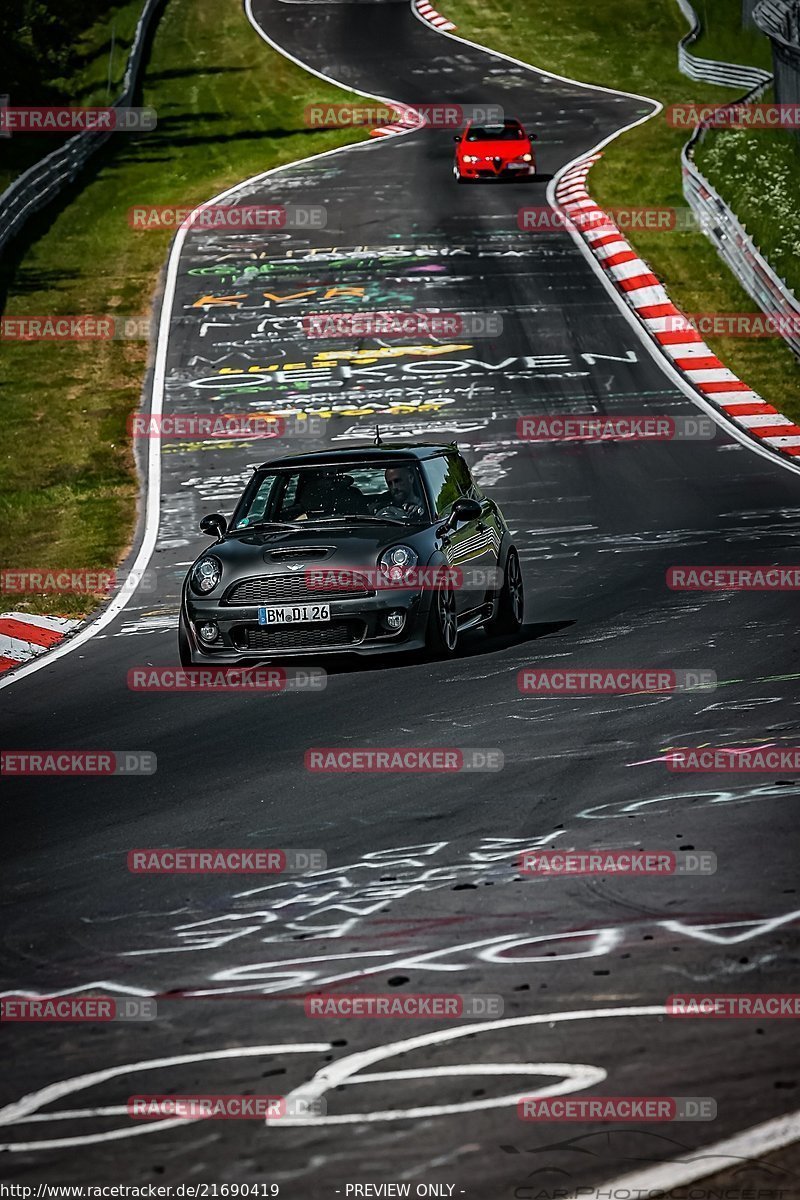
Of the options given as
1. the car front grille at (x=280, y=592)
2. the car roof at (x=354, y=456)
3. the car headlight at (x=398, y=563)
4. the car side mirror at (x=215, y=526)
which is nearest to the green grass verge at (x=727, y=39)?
the car roof at (x=354, y=456)

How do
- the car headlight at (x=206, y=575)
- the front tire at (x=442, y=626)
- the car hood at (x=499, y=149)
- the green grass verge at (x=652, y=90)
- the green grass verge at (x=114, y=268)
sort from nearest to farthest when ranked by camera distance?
the front tire at (x=442, y=626)
the car headlight at (x=206, y=575)
the green grass verge at (x=114, y=268)
the green grass verge at (x=652, y=90)
the car hood at (x=499, y=149)

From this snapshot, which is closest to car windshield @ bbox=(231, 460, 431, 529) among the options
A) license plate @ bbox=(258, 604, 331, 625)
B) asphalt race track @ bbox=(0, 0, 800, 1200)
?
license plate @ bbox=(258, 604, 331, 625)

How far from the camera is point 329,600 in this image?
40.0 feet

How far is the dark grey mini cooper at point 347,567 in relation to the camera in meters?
12.2

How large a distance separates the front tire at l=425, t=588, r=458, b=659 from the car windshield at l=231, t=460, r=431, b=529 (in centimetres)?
70

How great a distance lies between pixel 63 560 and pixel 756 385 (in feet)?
37.8

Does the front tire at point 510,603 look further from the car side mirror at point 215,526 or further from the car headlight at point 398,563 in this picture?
the car side mirror at point 215,526

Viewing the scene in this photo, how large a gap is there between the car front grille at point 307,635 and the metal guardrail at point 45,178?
24050 mm

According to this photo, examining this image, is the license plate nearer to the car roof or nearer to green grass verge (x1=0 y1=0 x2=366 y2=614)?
the car roof

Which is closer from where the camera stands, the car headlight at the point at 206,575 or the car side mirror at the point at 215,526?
the car headlight at the point at 206,575

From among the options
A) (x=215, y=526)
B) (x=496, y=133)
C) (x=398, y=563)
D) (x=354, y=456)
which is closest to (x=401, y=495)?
(x=354, y=456)

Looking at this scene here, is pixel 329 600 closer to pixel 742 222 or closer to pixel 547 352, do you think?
pixel 547 352

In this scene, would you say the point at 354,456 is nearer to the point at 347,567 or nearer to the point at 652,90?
the point at 347,567

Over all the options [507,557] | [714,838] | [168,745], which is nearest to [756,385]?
[507,557]
